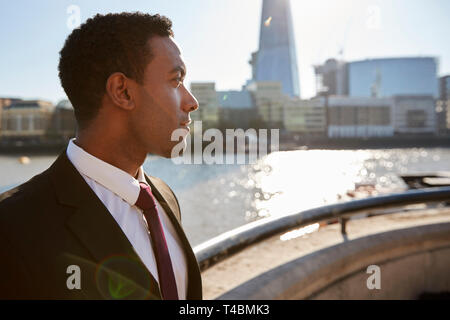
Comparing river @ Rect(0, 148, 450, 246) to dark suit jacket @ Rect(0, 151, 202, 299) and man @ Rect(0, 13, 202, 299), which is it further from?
dark suit jacket @ Rect(0, 151, 202, 299)

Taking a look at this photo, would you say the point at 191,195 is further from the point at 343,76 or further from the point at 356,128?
the point at 343,76

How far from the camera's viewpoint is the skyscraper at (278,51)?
149 m

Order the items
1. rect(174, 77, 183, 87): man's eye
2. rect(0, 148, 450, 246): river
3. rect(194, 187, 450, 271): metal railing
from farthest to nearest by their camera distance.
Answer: rect(0, 148, 450, 246): river
rect(194, 187, 450, 271): metal railing
rect(174, 77, 183, 87): man's eye

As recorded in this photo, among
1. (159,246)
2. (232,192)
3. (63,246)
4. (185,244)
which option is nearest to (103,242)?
(63,246)

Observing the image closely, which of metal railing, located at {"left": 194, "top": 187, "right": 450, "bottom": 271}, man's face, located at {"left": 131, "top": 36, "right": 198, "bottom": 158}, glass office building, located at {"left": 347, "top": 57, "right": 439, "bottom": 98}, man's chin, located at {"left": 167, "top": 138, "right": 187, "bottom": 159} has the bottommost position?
metal railing, located at {"left": 194, "top": 187, "right": 450, "bottom": 271}

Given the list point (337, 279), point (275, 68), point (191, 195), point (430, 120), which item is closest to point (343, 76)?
point (275, 68)

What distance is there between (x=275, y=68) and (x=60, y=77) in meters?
155

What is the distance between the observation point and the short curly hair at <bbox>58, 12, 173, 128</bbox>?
1.30m

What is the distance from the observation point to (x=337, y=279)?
2.56 meters

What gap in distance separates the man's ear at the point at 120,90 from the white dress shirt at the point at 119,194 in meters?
0.21

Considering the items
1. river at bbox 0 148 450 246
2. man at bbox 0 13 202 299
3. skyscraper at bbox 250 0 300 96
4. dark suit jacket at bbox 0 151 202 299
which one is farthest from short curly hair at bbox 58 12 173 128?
skyscraper at bbox 250 0 300 96

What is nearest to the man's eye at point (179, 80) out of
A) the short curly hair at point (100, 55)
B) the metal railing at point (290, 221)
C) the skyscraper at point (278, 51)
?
the short curly hair at point (100, 55)

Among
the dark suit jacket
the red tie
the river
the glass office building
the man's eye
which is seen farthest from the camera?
the glass office building

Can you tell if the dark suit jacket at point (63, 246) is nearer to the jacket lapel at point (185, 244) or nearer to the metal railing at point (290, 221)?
the jacket lapel at point (185, 244)
